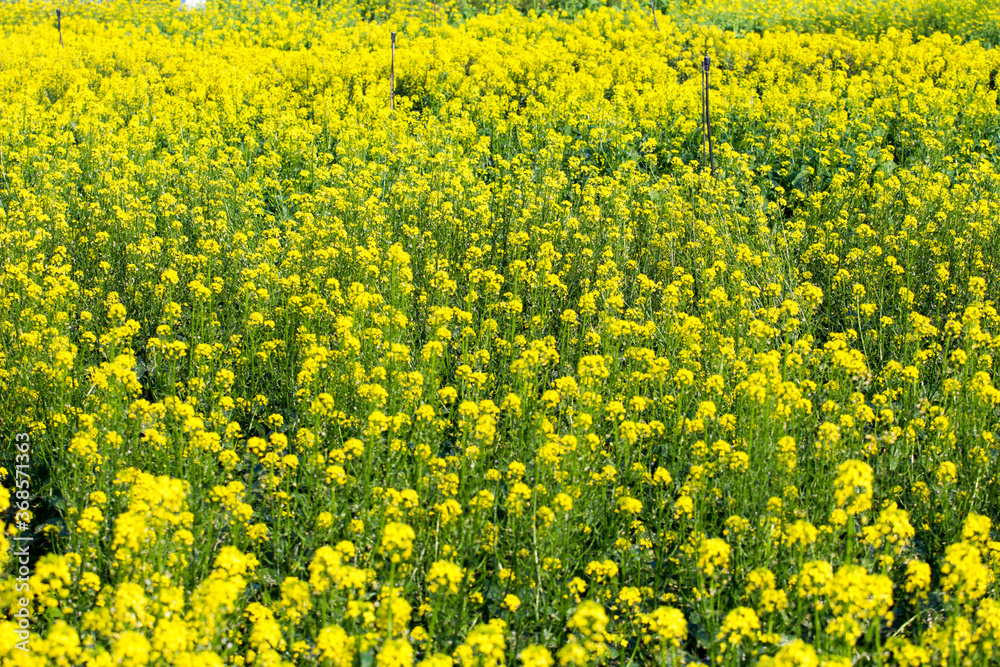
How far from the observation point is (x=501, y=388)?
5.32m

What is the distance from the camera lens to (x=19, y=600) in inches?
134

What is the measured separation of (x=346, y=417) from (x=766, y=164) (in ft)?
20.0

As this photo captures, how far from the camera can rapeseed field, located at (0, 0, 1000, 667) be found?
11.4 ft

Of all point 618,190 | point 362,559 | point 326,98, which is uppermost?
point 326,98

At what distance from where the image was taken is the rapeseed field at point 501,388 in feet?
11.4

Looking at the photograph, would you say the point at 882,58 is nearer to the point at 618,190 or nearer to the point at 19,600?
the point at 618,190

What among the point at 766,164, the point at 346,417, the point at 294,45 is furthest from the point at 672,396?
the point at 294,45

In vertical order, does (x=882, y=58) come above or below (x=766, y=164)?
above

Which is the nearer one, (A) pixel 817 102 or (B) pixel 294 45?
(A) pixel 817 102

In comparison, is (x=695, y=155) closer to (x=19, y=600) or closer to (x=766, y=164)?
(x=766, y=164)

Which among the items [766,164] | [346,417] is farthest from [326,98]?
[346,417]

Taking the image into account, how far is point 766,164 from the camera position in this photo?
9.34 meters

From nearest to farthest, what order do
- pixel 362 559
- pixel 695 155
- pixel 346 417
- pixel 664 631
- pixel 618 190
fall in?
pixel 664 631 → pixel 362 559 → pixel 346 417 → pixel 618 190 → pixel 695 155

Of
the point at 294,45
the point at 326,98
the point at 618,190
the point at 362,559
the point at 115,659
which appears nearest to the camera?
the point at 115,659
